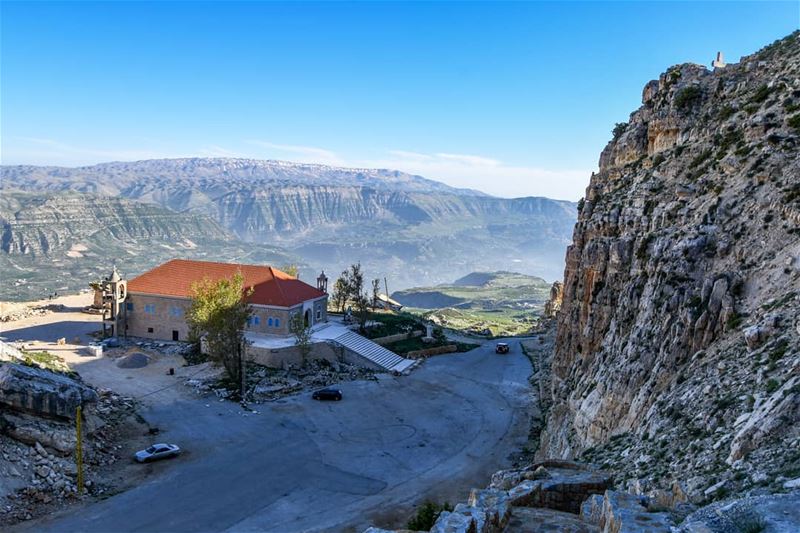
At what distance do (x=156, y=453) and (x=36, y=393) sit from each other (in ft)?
20.2

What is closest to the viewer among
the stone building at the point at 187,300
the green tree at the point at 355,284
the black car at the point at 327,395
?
the black car at the point at 327,395

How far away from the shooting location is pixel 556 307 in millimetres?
82188

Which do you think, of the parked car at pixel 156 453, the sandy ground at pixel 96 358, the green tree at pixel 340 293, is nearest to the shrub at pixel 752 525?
the parked car at pixel 156 453

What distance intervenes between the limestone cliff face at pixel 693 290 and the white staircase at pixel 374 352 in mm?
17794

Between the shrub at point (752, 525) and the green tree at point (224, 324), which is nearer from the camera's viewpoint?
the shrub at point (752, 525)

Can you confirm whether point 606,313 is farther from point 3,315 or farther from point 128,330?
point 3,315

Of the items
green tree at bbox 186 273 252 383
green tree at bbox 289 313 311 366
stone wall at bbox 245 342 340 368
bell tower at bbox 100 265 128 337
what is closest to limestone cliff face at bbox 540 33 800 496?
green tree at bbox 289 313 311 366

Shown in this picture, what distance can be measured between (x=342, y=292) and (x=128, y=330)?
25.4 meters

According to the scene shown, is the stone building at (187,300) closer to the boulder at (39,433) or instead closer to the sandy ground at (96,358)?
the sandy ground at (96,358)

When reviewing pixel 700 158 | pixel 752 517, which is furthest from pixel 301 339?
pixel 752 517

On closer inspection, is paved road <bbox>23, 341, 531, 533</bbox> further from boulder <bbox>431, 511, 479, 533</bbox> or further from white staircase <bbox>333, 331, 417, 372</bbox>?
boulder <bbox>431, 511, 479, 533</bbox>

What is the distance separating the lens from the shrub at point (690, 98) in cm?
2970

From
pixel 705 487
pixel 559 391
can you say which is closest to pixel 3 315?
pixel 559 391

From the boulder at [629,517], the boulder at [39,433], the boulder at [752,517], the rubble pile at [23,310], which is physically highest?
the boulder at [752,517]
